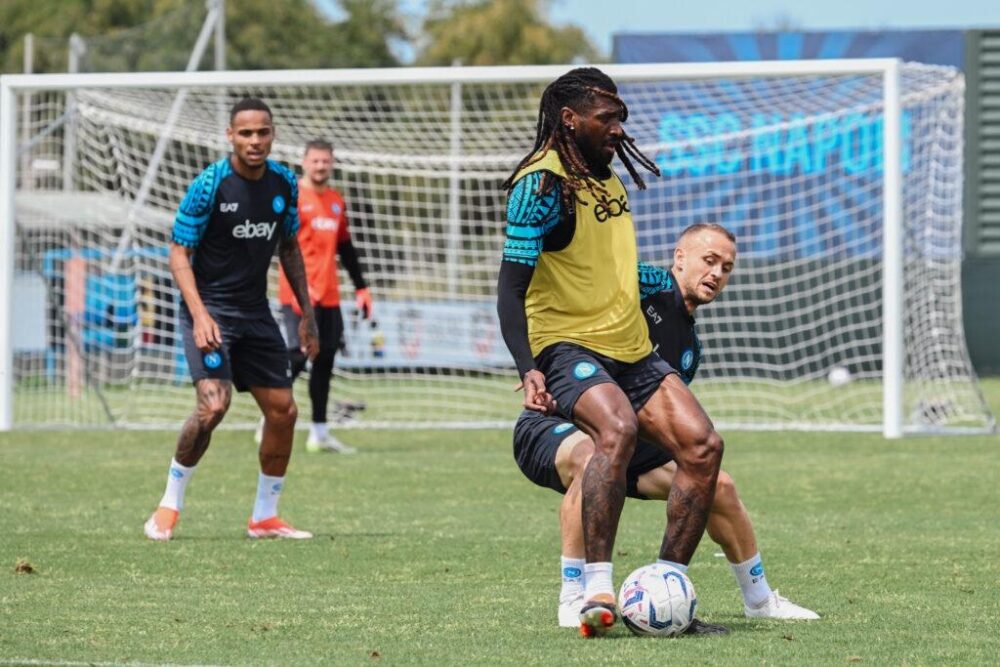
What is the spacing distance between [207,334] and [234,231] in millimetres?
676

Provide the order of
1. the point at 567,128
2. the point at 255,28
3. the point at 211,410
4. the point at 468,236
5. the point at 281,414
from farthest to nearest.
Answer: the point at 255,28
the point at 468,236
the point at 281,414
the point at 211,410
the point at 567,128

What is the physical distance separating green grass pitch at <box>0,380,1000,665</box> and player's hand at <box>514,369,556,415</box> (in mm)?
776

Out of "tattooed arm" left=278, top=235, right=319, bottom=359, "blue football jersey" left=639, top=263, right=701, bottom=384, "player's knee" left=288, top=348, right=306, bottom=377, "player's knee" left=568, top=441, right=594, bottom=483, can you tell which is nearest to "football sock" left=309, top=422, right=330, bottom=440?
"player's knee" left=288, top=348, right=306, bottom=377

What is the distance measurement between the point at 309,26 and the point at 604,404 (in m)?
46.4

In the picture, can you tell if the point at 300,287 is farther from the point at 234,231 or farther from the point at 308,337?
the point at 234,231

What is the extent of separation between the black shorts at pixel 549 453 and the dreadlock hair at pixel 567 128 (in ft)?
3.13

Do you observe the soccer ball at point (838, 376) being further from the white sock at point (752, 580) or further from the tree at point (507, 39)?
the tree at point (507, 39)

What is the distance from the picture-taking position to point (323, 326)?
13.7 meters

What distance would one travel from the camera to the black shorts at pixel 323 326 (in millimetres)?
13641

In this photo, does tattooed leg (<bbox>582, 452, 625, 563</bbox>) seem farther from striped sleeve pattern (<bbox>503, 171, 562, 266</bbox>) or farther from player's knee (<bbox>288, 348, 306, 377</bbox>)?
player's knee (<bbox>288, 348, 306, 377</bbox>)

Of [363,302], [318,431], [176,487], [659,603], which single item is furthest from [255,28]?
[659,603]

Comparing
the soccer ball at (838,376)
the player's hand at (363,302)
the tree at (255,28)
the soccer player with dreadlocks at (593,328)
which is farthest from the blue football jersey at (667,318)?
the tree at (255,28)

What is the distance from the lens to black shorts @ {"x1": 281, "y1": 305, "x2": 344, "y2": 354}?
44.8 feet

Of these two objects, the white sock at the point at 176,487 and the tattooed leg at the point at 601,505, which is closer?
the tattooed leg at the point at 601,505
